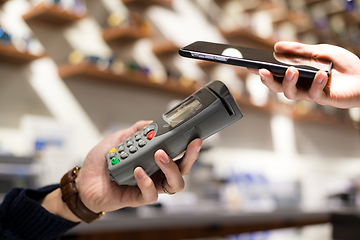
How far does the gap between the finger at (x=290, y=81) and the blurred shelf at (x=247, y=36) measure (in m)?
2.30

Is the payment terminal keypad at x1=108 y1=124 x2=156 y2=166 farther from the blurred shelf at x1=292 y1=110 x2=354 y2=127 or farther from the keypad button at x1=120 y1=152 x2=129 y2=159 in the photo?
the blurred shelf at x1=292 y1=110 x2=354 y2=127

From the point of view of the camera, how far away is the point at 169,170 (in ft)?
2.26

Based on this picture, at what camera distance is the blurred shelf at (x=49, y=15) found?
1.94 metres

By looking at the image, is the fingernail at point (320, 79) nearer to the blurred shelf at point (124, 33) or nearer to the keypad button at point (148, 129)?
the keypad button at point (148, 129)

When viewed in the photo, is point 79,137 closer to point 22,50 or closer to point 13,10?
point 22,50

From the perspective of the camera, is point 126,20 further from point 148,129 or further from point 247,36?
point 148,129

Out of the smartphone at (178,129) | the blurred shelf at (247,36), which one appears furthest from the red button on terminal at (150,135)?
the blurred shelf at (247,36)

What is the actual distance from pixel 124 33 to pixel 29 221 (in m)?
1.74

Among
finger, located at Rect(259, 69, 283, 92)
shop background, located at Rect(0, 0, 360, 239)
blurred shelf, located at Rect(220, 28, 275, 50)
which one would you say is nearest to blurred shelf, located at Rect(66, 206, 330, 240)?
shop background, located at Rect(0, 0, 360, 239)

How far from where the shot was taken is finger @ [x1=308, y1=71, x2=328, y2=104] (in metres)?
0.60

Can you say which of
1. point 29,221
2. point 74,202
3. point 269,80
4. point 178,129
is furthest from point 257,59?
point 29,221

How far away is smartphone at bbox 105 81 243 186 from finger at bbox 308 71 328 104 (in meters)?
0.14

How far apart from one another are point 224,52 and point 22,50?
154cm

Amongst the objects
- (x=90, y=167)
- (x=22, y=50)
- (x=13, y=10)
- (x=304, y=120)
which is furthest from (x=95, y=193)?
(x=304, y=120)
